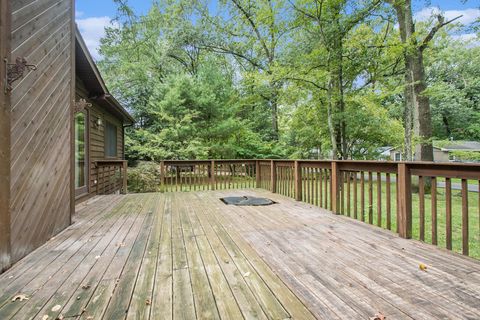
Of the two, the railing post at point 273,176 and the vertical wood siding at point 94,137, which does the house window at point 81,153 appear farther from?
the railing post at point 273,176

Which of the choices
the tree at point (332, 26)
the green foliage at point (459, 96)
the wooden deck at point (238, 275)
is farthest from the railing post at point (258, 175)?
the green foliage at point (459, 96)

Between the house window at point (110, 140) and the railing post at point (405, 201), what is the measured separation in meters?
7.18

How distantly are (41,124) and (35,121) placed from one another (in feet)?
0.46

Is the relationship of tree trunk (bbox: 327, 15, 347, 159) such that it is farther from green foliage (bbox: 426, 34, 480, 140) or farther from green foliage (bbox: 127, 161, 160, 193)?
green foliage (bbox: 426, 34, 480, 140)

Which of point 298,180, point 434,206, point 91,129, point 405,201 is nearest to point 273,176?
point 298,180

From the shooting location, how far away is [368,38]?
825cm

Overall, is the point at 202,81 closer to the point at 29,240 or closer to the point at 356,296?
the point at 29,240

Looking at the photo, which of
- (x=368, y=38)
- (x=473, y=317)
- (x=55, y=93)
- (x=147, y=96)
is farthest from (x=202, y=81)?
(x=473, y=317)

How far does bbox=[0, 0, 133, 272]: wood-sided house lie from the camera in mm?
2146

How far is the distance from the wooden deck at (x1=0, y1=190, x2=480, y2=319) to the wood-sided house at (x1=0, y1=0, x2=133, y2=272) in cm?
31

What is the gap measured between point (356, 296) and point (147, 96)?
529 inches

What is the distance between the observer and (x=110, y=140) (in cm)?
794

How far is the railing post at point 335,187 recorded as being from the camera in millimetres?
4008

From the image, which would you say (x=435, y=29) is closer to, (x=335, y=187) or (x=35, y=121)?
(x=335, y=187)
